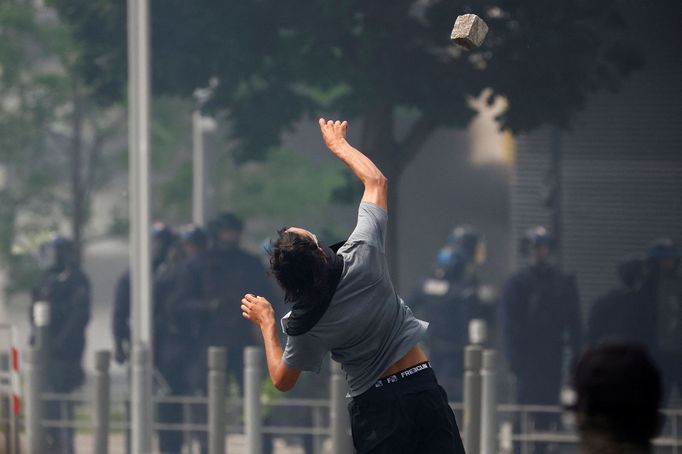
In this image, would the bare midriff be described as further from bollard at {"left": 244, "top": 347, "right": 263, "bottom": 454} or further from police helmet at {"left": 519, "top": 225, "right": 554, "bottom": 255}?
police helmet at {"left": 519, "top": 225, "right": 554, "bottom": 255}

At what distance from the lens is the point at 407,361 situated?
496 centimetres

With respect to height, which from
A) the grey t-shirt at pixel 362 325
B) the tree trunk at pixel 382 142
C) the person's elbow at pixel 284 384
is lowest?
the person's elbow at pixel 284 384

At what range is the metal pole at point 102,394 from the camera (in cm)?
905

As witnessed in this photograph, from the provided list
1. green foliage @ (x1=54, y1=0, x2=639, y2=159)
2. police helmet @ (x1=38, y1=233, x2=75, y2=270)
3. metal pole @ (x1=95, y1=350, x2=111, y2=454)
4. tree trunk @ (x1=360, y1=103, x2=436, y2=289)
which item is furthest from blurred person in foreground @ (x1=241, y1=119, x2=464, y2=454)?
police helmet @ (x1=38, y1=233, x2=75, y2=270)

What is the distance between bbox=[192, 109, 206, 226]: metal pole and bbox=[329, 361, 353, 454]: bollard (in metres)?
4.28

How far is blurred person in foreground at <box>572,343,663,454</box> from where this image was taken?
2.46 meters

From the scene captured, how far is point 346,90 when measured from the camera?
1117 centimetres

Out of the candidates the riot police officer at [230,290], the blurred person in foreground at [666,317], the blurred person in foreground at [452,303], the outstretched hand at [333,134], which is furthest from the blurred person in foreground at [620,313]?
the outstretched hand at [333,134]

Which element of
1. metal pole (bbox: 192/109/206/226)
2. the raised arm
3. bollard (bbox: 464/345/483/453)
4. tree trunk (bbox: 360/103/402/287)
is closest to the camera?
the raised arm

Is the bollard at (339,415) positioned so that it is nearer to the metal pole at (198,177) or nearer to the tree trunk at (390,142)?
the tree trunk at (390,142)

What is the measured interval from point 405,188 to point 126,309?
253cm

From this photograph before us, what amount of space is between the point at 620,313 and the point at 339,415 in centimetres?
320

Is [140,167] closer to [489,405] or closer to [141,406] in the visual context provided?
[141,406]

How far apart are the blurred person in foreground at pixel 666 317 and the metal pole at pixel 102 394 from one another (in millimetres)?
4078
